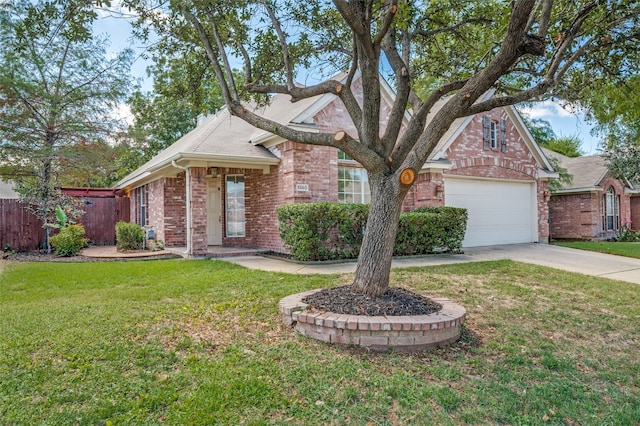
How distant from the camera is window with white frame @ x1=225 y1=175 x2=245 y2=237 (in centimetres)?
1354

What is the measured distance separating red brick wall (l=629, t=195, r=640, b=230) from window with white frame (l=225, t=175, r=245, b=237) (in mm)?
22255

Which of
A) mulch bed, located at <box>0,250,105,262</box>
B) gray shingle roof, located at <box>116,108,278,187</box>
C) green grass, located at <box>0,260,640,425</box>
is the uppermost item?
gray shingle roof, located at <box>116,108,278,187</box>

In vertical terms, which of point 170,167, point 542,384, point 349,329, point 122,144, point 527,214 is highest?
point 122,144

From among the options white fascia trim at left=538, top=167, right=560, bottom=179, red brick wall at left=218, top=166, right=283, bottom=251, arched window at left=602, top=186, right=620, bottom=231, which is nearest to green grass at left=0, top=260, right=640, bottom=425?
red brick wall at left=218, top=166, right=283, bottom=251

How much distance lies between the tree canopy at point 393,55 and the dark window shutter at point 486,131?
18.2 ft

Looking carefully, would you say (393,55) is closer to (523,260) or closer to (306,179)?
(306,179)

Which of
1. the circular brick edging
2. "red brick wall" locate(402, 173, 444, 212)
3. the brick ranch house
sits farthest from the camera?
"red brick wall" locate(402, 173, 444, 212)

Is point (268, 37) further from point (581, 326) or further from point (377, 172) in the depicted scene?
point (581, 326)

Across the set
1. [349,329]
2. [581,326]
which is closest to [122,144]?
[349,329]

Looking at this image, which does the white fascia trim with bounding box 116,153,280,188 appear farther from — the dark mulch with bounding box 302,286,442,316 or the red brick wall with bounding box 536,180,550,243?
the red brick wall with bounding box 536,180,550,243

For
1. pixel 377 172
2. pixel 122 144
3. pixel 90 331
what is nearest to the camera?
pixel 90 331

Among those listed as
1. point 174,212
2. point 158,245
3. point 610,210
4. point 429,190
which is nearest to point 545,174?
point 429,190

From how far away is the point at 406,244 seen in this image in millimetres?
11062

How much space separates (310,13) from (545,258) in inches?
354
